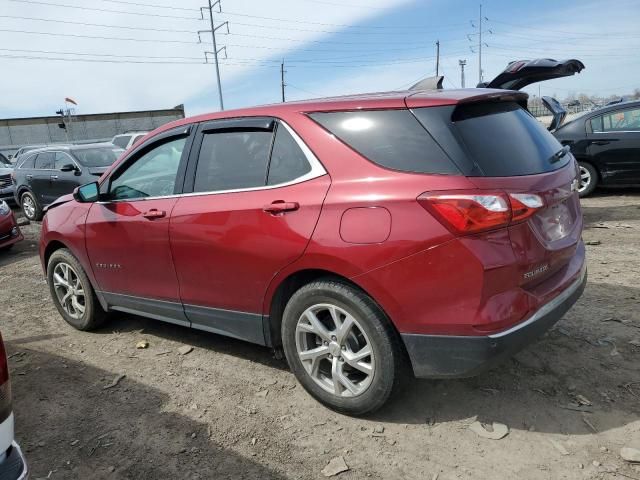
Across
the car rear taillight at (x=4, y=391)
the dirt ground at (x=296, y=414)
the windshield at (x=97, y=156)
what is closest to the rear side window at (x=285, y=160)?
the dirt ground at (x=296, y=414)

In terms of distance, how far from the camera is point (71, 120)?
1864 inches

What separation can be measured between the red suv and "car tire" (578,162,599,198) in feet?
20.9

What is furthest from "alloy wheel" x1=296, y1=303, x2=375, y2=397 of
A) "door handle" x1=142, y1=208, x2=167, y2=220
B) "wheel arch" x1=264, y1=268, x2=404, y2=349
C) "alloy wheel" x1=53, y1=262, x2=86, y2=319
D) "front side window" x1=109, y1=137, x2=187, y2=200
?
"alloy wheel" x1=53, y1=262, x2=86, y2=319

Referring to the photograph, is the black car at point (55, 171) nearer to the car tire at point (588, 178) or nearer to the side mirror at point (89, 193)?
the side mirror at point (89, 193)

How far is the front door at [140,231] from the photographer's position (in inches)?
142

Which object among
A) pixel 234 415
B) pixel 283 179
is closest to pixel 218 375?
pixel 234 415

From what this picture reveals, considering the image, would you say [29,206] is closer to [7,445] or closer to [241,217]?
[241,217]

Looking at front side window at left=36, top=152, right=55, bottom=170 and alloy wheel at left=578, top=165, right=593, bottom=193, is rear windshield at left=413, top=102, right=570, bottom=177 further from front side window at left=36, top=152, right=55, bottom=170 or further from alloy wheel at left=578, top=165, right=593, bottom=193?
front side window at left=36, top=152, right=55, bottom=170

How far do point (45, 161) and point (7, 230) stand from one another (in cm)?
390

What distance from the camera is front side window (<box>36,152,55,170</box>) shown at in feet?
37.0

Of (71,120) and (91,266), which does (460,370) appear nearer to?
(91,266)

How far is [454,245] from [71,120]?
2039 inches

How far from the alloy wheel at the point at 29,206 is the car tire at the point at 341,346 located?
10.6 m

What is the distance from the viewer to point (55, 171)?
36.0 feet
